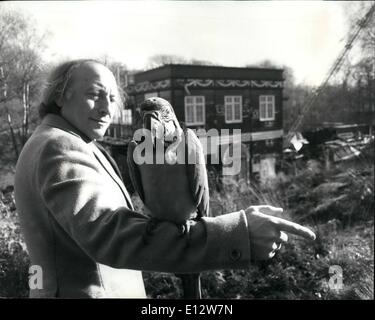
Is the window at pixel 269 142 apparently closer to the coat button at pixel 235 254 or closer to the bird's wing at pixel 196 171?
the bird's wing at pixel 196 171

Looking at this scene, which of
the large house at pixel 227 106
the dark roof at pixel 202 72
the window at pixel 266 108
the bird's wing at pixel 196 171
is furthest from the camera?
the window at pixel 266 108

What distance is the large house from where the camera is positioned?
138cm

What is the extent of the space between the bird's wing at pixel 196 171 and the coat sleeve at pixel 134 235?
4.3 inches

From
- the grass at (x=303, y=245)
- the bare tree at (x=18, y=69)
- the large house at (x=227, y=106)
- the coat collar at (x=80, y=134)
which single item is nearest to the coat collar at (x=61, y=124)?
the coat collar at (x=80, y=134)

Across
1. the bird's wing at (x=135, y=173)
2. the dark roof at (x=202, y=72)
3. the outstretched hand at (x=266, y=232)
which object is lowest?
the outstretched hand at (x=266, y=232)

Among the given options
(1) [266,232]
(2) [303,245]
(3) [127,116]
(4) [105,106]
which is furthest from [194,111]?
(2) [303,245]

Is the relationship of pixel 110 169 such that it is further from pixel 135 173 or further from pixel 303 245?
pixel 303 245

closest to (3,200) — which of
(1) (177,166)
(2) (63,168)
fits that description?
(2) (63,168)

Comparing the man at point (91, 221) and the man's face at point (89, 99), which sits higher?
the man's face at point (89, 99)

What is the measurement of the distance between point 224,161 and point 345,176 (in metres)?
1.09

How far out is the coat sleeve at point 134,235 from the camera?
81 centimetres

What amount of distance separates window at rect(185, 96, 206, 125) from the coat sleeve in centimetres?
65

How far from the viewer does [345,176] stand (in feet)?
7.00
